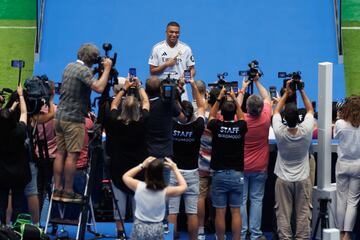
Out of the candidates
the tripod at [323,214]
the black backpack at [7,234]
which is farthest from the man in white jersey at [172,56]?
the black backpack at [7,234]

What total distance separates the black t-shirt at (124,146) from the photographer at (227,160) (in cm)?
87

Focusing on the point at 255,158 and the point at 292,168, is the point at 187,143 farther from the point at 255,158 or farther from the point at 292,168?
the point at 292,168

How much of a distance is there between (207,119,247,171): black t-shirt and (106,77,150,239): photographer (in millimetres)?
854

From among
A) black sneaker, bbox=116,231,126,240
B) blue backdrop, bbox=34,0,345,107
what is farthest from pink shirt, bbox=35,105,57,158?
blue backdrop, bbox=34,0,345,107

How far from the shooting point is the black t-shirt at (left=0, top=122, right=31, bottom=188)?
1084 centimetres

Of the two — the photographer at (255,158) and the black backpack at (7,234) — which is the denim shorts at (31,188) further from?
the photographer at (255,158)

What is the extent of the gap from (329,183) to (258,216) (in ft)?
3.08

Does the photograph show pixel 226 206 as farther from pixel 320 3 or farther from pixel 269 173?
pixel 320 3

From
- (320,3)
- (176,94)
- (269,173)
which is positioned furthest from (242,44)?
(176,94)

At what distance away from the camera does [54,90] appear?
484 inches

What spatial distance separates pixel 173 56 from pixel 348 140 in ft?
11.2

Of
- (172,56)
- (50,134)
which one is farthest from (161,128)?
(172,56)

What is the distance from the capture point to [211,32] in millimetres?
18047

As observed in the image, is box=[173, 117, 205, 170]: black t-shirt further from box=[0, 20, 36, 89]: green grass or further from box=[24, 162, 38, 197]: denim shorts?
box=[0, 20, 36, 89]: green grass
